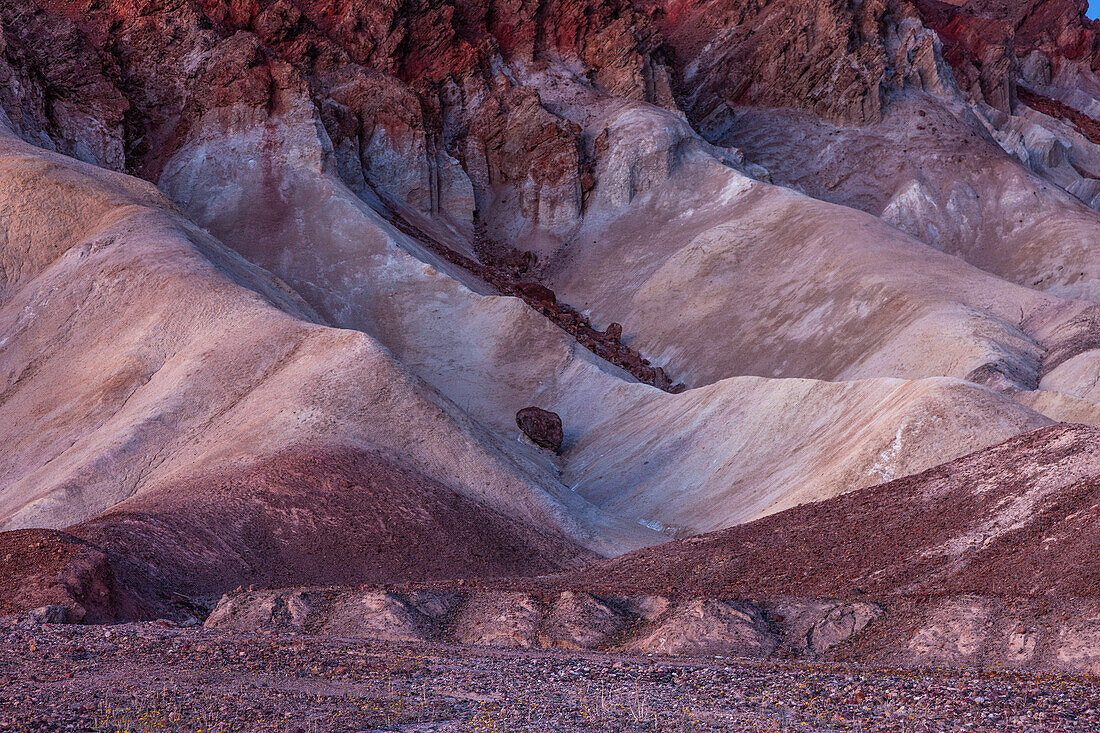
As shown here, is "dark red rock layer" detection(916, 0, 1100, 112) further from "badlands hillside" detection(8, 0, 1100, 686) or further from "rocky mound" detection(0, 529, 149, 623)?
"rocky mound" detection(0, 529, 149, 623)

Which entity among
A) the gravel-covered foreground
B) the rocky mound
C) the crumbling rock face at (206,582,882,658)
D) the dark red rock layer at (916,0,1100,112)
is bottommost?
the rocky mound

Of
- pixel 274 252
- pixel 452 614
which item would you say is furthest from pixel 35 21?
pixel 452 614

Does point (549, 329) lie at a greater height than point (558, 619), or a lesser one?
lesser

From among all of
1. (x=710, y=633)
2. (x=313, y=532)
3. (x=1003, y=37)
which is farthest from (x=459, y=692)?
(x=1003, y=37)

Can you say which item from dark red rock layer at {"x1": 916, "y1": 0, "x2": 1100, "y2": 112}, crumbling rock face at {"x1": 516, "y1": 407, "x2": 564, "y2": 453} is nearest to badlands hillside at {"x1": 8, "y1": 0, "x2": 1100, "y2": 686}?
crumbling rock face at {"x1": 516, "y1": 407, "x2": 564, "y2": 453}

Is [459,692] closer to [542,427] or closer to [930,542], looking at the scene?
[930,542]

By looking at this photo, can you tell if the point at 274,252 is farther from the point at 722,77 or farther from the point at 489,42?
the point at 722,77
